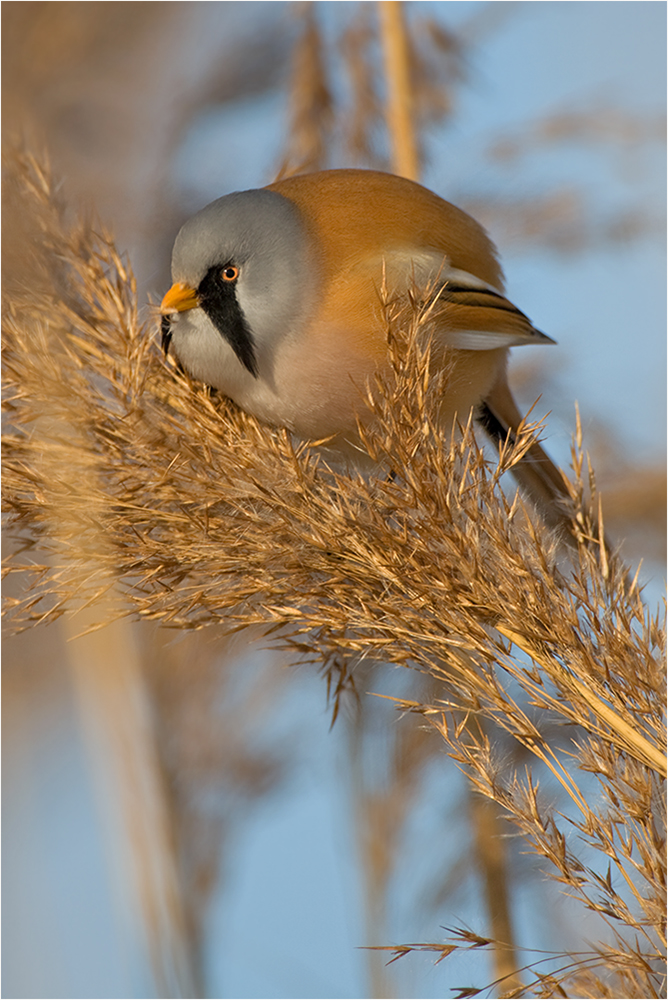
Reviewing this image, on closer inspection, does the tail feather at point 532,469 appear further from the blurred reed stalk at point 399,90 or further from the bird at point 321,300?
the blurred reed stalk at point 399,90

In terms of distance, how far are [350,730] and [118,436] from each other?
2.49ft

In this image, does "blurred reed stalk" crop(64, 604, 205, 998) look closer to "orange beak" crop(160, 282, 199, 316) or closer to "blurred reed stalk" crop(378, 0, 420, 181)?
"orange beak" crop(160, 282, 199, 316)

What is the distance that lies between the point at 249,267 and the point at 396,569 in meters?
0.77

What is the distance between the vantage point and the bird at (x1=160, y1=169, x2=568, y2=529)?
1.64 meters

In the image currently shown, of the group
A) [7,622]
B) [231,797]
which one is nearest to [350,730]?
[231,797]

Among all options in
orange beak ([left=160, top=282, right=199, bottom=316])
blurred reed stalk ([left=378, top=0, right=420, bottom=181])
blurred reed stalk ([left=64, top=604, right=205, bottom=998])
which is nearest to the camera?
blurred reed stalk ([left=64, top=604, right=205, bottom=998])

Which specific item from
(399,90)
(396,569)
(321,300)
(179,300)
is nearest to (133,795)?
(396,569)

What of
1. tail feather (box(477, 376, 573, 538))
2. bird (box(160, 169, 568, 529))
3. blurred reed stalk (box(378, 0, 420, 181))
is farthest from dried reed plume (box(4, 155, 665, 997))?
blurred reed stalk (box(378, 0, 420, 181))

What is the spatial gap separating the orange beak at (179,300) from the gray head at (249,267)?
0.01m

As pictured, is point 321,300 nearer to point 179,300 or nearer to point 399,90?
point 179,300

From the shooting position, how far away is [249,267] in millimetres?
1704

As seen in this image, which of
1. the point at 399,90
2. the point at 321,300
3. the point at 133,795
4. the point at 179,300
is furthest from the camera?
the point at 399,90

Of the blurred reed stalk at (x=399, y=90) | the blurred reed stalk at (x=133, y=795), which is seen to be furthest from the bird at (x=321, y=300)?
the blurred reed stalk at (x=133, y=795)

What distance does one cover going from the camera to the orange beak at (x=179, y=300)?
162 centimetres
